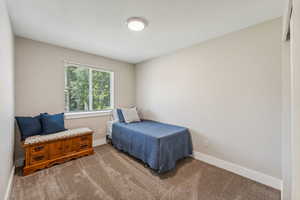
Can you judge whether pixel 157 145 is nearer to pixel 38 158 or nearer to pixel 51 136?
pixel 51 136

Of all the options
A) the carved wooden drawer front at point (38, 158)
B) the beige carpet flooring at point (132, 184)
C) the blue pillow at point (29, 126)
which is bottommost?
the beige carpet flooring at point (132, 184)

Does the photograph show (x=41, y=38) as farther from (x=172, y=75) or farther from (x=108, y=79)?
(x=172, y=75)

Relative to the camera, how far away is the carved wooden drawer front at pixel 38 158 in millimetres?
2055

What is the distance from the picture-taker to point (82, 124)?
301 centimetres

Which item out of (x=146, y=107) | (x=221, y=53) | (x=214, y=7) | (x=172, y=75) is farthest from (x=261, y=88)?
(x=146, y=107)

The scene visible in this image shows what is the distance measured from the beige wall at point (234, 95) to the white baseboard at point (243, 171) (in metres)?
0.06

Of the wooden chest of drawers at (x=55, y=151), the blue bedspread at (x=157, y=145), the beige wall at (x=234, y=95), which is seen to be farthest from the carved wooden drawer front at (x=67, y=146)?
the beige wall at (x=234, y=95)

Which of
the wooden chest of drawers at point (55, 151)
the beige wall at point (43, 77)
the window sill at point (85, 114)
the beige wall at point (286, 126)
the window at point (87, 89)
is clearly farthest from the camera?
the window at point (87, 89)

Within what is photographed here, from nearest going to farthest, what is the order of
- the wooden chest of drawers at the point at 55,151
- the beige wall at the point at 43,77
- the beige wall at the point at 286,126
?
the beige wall at the point at 286,126
the wooden chest of drawers at the point at 55,151
the beige wall at the point at 43,77

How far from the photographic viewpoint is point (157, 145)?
205 cm

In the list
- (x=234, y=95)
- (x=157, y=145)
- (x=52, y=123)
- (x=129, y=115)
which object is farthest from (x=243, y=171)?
(x=52, y=123)

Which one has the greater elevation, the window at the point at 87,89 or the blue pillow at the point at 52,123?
the window at the point at 87,89

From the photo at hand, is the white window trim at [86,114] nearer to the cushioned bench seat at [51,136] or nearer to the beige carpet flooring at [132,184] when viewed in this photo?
the cushioned bench seat at [51,136]

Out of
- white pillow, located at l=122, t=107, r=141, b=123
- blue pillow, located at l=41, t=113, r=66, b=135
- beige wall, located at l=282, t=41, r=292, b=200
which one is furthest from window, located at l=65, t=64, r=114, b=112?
beige wall, located at l=282, t=41, r=292, b=200
